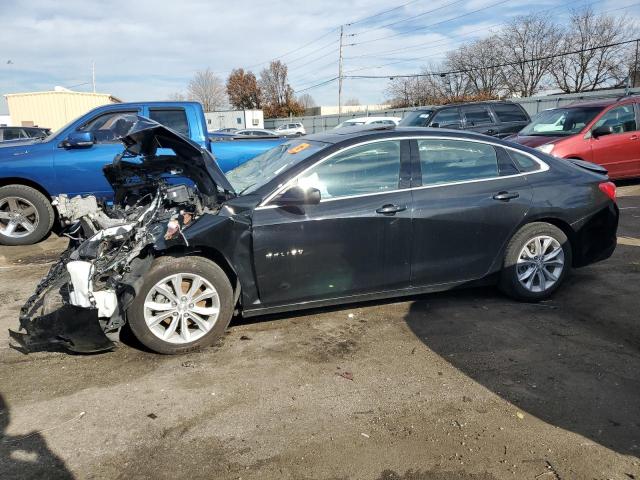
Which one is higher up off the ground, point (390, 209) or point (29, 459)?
point (390, 209)

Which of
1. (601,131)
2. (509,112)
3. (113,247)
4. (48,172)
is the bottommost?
(113,247)

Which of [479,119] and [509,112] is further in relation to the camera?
[509,112]

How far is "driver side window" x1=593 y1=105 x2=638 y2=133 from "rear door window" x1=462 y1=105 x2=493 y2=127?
3279 mm

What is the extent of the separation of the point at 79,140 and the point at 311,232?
4.42 meters

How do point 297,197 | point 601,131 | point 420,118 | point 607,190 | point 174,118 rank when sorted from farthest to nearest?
point 420,118 → point 601,131 → point 174,118 → point 607,190 → point 297,197

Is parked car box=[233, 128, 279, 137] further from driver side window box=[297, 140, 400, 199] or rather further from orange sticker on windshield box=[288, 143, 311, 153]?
driver side window box=[297, 140, 400, 199]

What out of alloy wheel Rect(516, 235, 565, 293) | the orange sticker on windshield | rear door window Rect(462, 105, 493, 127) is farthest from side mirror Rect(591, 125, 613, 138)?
the orange sticker on windshield

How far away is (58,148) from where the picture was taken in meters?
6.95

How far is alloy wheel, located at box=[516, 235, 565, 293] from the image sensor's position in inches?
180

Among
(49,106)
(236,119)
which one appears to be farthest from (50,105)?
(236,119)

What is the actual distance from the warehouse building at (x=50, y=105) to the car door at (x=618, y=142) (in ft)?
103

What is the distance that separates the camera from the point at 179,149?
164 inches

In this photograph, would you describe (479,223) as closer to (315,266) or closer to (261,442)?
(315,266)

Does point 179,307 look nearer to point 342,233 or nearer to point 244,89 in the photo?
point 342,233
